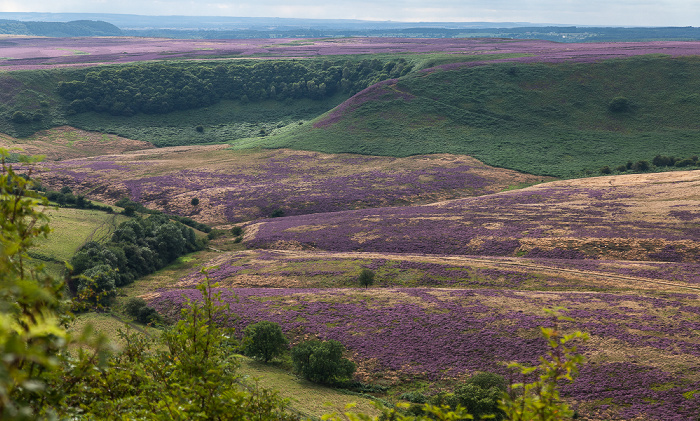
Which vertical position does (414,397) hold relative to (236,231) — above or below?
above

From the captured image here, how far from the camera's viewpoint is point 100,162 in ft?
266

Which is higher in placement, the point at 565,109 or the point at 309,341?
the point at 565,109

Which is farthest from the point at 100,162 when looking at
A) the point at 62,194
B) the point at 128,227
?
the point at 128,227

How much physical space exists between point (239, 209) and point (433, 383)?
43445 mm

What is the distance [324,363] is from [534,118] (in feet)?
271

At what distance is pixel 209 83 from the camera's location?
12738 centimetres

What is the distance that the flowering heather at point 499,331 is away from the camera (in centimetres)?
2077

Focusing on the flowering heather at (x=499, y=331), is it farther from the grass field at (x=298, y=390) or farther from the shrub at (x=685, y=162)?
the shrub at (x=685, y=162)

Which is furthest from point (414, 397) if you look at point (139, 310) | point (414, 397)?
point (139, 310)

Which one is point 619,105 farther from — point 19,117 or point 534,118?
point 19,117

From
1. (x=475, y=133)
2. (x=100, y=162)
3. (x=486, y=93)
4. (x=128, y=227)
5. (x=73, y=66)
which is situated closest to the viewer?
(x=128, y=227)

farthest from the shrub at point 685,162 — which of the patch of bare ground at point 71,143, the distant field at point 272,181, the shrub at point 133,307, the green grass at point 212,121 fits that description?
the patch of bare ground at point 71,143

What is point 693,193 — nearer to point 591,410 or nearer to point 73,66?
point 591,410

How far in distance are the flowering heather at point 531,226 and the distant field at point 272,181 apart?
718 centimetres
